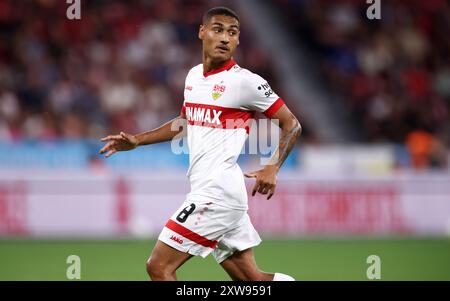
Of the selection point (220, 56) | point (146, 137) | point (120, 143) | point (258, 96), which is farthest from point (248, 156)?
point (258, 96)

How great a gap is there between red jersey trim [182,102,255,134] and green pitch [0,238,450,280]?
11.5 feet

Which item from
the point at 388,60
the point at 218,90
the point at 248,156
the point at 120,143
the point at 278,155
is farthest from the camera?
the point at 388,60

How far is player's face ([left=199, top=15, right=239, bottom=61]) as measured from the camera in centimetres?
622

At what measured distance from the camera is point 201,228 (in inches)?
239

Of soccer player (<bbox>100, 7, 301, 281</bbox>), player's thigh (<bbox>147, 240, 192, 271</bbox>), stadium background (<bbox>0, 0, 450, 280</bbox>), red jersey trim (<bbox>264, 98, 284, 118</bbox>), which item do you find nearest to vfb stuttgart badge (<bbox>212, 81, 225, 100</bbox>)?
soccer player (<bbox>100, 7, 301, 281</bbox>)

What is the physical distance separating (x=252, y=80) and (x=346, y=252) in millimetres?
6047

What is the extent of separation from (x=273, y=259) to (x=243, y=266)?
4686 millimetres

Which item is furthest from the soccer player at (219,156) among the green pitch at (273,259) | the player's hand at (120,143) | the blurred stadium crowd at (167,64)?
the blurred stadium crowd at (167,64)

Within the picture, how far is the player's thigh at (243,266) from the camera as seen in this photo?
6.30 metres

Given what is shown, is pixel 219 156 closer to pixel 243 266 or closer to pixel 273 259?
pixel 243 266

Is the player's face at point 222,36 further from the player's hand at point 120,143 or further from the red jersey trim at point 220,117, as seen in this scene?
the player's hand at point 120,143

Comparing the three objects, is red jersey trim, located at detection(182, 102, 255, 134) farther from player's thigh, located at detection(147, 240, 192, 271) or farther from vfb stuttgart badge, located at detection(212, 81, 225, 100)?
player's thigh, located at detection(147, 240, 192, 271)
